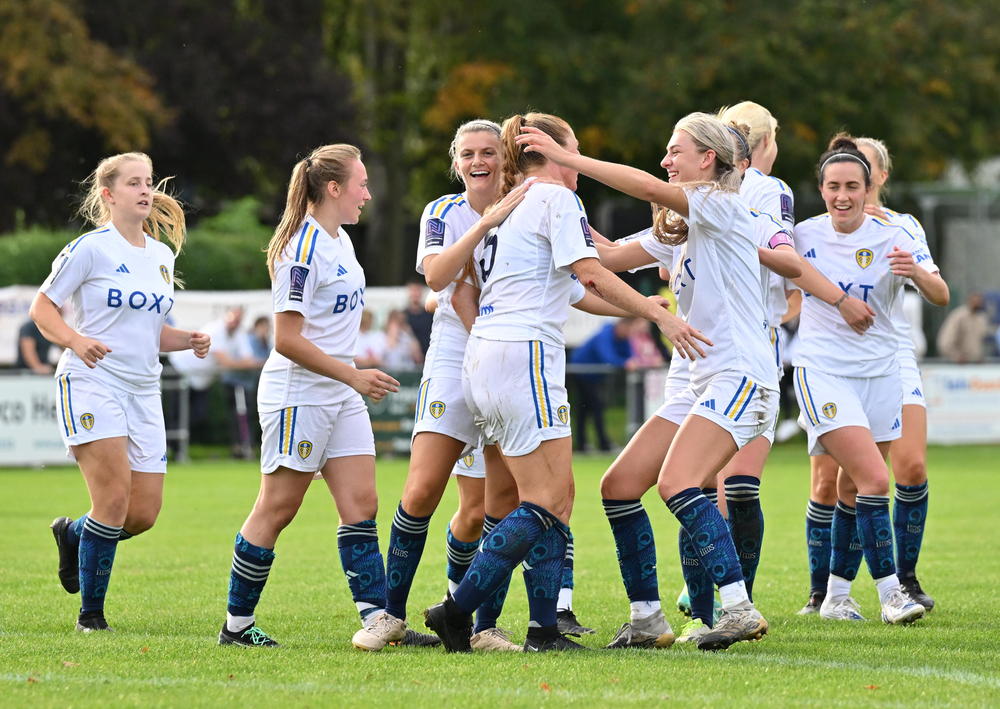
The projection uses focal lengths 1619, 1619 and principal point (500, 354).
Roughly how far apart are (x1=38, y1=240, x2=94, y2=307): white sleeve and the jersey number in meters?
2.02

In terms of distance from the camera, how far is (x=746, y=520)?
805 centimetres

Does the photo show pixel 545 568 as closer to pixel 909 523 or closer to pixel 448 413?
pixel 448 413

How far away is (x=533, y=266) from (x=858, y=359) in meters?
2.24

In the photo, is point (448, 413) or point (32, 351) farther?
point (32, 351)

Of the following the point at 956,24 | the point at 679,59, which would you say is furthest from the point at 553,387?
the point at 956,24

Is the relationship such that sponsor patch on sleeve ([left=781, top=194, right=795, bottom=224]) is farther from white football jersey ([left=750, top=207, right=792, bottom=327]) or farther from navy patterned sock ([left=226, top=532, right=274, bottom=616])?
navy patterned sock ([left=226, top=532, right=274, bottom=616])

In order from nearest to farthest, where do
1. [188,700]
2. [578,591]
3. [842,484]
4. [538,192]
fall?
[188,700]
[538,192]
[842,484]
[578,591]

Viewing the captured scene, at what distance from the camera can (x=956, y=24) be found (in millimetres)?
29797

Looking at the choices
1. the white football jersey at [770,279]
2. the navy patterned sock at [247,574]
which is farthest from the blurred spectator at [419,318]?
the navy patterned sock at [247,574]

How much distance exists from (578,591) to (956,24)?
76.6 ft

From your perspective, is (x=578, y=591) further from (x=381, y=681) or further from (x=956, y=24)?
(x=956, y=24)

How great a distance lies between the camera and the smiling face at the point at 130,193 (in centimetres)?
770

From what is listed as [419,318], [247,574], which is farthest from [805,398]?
[419,318]

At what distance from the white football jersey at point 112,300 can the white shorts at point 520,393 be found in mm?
1930
